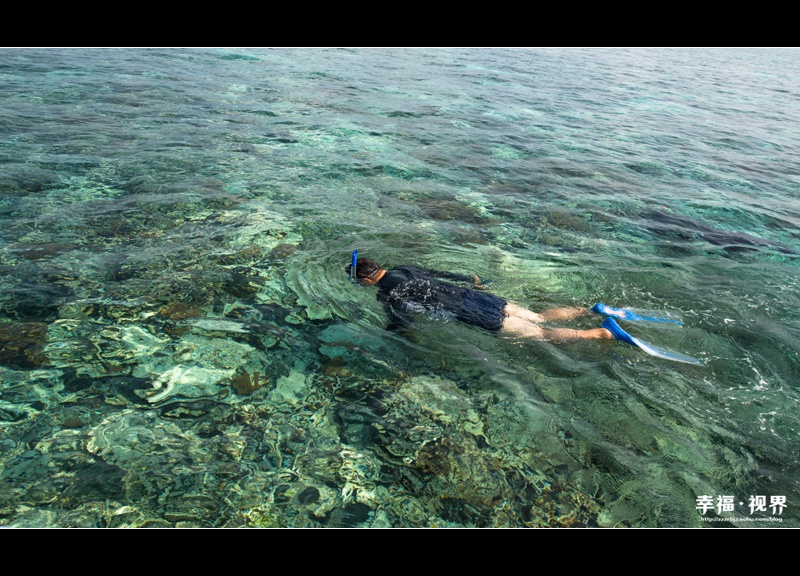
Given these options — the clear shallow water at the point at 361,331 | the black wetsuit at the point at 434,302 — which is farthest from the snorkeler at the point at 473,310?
the clear shallow water at the point at 361,331

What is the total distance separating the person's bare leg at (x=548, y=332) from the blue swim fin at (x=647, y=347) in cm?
10

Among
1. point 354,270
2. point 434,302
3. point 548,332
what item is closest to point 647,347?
point 548,332

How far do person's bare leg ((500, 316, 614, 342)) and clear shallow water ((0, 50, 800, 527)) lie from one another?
7.0 inches

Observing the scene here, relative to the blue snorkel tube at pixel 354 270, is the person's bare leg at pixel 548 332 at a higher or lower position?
lower

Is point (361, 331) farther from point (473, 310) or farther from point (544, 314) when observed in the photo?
point (544, 314)

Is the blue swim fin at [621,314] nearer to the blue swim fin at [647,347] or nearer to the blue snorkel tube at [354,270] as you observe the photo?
the blue swim fin at [647,347]

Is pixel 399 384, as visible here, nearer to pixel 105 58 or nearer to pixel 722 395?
pixel 722 395

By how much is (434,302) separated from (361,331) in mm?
1012

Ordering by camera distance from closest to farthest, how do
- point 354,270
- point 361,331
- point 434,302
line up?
1. point 361,331
2. point 434,302
3. point 354,270

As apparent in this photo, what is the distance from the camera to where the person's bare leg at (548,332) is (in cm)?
613

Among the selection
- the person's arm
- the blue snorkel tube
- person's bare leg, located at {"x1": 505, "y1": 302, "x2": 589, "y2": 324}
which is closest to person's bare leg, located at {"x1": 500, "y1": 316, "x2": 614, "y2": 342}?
person's bare leg, located at {"x1": 505, "y1": 302, "x2": 589, "y2": 324}

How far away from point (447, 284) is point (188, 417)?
3497mm

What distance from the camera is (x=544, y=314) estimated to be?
21.7 ft

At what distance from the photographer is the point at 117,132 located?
12648mm
